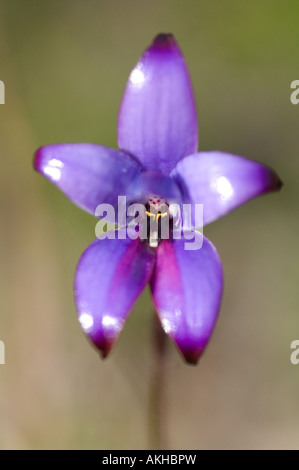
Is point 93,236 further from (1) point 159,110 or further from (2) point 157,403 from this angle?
(1) point 159,110

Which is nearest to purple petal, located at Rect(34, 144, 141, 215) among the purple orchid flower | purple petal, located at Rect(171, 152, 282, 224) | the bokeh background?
the purple orchid flower

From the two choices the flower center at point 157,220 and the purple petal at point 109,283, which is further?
the flower center at point 157,220

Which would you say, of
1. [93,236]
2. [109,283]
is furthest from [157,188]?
[93,236]

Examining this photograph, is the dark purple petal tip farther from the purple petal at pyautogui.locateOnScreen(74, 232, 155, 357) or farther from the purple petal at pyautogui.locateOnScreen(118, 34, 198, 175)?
the purple petal at pyautogui.locateOnScreen(74, 232, 155, 357)

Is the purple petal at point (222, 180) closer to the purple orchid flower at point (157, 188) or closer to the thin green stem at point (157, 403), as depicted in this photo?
the purple orchid flower at point (157, 188)

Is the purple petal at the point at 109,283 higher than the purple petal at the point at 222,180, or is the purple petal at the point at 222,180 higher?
the purple petal at the point at 222,180

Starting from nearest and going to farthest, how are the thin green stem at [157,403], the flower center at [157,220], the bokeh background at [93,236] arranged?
the flower center at [157,220], the thin green stem at [157,403], the bokeh background at [93,236]

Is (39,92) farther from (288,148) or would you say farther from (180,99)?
(180,99)

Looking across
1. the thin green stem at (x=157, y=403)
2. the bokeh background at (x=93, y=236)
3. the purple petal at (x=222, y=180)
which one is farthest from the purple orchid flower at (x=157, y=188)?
the bokeh background at (x=93, y=236)
